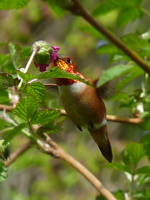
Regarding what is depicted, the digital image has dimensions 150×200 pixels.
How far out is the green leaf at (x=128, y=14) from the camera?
1419 millimetres

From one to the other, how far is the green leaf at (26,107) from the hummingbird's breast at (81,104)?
94 millimetres

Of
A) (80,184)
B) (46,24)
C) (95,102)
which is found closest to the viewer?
(95,102)

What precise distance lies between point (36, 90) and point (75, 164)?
353mm

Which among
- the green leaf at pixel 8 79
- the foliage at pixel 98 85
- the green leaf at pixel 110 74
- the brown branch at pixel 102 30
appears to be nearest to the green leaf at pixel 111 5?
the foliage at pixel 98 85

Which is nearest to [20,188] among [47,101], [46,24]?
[46,24]

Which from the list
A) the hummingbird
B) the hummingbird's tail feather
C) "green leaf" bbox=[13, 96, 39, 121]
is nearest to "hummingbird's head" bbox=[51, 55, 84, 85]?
the hummingbird

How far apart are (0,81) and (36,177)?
190 inches

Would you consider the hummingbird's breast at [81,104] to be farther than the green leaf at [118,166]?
No

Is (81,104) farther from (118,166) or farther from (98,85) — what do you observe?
(118,166)

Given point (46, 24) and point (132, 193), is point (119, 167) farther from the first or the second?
point (46, 24)

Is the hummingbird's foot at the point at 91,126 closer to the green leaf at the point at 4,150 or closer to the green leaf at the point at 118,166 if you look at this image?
the green leaf at the point at 118,166

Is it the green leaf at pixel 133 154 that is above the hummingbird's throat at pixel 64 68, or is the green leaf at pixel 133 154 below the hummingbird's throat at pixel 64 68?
below

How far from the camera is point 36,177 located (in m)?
5.59

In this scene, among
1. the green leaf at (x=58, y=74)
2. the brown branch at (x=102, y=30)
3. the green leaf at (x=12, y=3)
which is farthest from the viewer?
the green leaf at (x=12, y=3)
